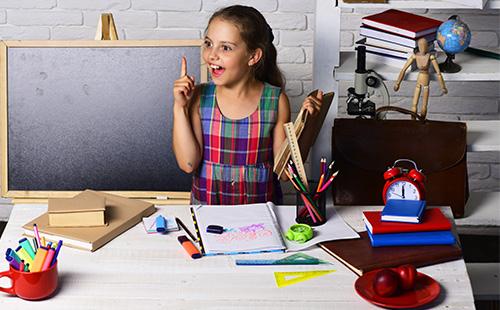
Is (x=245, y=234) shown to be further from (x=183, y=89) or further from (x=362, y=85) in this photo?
(x=362, y=85)

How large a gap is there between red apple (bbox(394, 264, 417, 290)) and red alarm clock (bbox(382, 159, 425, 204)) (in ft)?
1.20

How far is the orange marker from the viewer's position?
6.43 feet

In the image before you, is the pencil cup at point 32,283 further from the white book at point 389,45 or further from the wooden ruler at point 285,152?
the white book at point 389,45

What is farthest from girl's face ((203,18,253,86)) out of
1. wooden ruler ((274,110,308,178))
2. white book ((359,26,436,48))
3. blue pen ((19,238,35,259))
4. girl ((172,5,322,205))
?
blue pen ((19,238,35,259))

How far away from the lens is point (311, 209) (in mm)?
2121

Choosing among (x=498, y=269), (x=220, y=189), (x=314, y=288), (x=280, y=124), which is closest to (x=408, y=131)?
(x=280, y=124)

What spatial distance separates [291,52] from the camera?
3.33m

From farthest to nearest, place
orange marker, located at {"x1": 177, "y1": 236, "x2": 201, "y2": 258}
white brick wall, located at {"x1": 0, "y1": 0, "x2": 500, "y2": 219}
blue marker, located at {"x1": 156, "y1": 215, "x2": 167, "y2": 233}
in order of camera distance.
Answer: white brick wall, located at {"x1": 0, "y1": 0, "x2": 500, "y2": 219} < blue marker, located at {"x1": 156, "y1": 215, "x2": 167, "y2": 233} < orange marker, located at {"x1": 177, "y1": 236, "x2": 201, "y2": 258}

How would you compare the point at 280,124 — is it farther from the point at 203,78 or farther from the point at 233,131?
the point at 203,78

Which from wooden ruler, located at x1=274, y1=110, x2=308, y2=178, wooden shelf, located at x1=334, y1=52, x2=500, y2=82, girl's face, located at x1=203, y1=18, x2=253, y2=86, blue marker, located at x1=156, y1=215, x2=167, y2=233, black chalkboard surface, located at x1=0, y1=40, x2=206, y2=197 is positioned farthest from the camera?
black chalkboard surface, located at x1=0, y1=40, x2=206, y2=197

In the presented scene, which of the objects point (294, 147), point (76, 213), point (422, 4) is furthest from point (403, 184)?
point (76, 213)

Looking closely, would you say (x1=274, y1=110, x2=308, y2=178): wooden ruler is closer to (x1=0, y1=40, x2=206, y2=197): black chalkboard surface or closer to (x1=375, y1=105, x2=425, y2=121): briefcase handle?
(x1=375, y1=105, x2=425, y2=121): briefcase handle

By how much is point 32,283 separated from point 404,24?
122 centimetres

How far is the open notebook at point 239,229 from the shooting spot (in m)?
1.98
